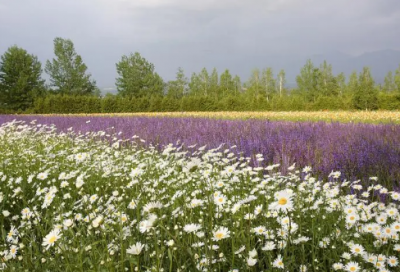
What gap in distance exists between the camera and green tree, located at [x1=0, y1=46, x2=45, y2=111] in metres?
44.6

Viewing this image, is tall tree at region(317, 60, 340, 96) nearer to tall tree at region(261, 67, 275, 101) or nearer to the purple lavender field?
tall tree at region(261, 67, 275, 101)

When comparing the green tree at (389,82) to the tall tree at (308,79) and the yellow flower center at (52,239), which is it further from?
the yellow flower center at (52,239)

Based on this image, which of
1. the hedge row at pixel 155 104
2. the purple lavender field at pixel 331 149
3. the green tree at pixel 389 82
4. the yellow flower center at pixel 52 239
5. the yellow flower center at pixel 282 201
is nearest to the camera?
the yellow flower center at pixel 282 201

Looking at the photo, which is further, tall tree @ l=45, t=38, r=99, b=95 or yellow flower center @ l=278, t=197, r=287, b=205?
tall tree @ l=45, t=38, r=99, b=95

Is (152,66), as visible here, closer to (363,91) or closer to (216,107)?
(216,107)

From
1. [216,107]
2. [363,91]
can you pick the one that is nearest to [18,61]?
[216,107]

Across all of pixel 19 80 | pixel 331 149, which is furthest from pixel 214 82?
pixel 331 149

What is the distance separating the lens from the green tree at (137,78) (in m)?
52.5

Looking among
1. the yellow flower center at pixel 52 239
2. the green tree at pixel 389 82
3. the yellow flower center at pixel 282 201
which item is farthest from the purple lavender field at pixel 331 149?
the green tree at pixel 389 82

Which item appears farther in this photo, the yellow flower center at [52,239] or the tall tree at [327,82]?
the tall tree at [327,82]

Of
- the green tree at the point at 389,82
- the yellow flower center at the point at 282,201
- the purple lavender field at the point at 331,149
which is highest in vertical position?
the green tree at the point at 389,82

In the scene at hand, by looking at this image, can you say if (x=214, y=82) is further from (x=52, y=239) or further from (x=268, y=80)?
(x=52, y=239)

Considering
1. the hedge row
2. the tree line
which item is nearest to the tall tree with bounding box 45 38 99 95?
the tree line

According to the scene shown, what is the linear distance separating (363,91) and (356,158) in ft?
88.2
